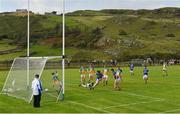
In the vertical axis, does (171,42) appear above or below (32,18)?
below

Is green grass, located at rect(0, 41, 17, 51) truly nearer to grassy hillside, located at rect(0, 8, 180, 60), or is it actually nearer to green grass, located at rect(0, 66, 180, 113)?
grassy hillside, located at rect(0, 8, 180, 60)

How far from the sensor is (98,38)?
484ft

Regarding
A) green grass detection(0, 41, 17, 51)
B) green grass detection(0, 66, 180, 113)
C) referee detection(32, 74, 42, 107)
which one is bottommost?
green grass detection(0, 66, 180, 113)

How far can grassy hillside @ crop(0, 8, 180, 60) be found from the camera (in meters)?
133

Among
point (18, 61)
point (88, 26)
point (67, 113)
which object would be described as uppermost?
point (88, 26)

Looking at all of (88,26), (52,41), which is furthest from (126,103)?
(88,26)

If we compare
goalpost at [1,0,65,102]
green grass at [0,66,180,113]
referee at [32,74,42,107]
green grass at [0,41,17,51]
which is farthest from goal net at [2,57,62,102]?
green grass at [0,41,17,51]

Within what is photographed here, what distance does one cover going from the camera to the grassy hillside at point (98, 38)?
13288 centimetres

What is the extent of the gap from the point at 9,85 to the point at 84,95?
7752 mm

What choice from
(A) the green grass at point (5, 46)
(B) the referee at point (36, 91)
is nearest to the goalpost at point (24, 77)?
(B) the referee at point (36, 91)

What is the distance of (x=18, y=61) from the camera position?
139 ft

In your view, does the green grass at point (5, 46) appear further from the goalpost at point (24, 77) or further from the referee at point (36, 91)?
the referee at point (36, 91)

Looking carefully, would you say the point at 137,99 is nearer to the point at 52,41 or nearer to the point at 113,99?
the point at 113,99

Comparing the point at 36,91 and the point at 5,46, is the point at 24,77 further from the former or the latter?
the point at 5,46
